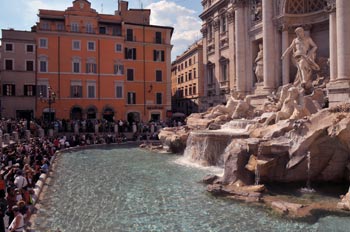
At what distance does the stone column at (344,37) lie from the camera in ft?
66.3

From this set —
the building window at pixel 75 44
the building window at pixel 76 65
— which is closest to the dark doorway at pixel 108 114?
the building window at pixel 76 65

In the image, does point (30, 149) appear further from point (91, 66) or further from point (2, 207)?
point (91, 66)

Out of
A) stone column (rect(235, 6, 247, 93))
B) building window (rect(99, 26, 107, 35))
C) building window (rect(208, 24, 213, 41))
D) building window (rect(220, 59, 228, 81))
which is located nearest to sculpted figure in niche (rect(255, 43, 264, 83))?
stone column (rect(235, 6, 247, 93))

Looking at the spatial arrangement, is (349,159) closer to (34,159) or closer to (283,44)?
(34,159)

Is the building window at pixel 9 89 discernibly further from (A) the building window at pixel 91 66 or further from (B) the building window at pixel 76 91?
(A) the building window at pixel 91 66

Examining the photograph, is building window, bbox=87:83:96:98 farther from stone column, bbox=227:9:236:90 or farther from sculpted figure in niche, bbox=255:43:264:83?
sculpted figure in niche, bbox=255:43:264:83

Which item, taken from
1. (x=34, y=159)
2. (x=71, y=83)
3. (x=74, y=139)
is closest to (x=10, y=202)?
(x=34, y=159)

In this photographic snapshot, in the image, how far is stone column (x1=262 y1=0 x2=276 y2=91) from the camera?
27.7m

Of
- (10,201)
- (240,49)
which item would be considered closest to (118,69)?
(240,49)

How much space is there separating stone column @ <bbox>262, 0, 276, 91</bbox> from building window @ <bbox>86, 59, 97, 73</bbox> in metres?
22.0

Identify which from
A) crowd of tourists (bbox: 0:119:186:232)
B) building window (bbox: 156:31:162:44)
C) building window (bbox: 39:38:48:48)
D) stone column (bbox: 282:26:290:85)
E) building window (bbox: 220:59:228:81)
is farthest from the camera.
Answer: building window (bbox: 156:31:162:44)

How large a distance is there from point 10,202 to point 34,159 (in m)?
7.86

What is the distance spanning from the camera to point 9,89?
39.2 m

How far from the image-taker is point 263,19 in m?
28.1
